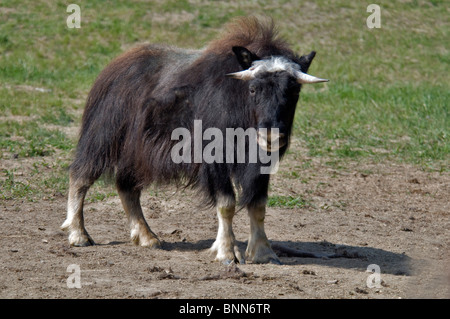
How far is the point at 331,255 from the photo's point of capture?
6645 mm

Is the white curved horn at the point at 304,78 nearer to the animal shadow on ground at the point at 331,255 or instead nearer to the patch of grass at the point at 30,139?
the animal shadow on ground at the point at 331,255

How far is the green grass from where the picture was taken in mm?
10547

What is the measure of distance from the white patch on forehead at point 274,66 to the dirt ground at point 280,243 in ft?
5.76

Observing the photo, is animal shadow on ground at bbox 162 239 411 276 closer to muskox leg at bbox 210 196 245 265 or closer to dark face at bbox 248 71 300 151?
muskox leg at bbox 210 196 245 265

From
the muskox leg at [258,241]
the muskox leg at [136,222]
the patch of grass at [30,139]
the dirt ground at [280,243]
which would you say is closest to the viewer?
the dirt ground at [280,243]

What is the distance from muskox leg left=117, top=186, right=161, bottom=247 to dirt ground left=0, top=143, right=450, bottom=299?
0.42ft

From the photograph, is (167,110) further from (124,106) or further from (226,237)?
(226,237)

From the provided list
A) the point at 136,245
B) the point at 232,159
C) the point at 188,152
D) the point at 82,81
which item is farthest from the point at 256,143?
the point at 82,81

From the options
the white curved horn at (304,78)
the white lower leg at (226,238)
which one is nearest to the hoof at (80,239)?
the white lower leg at (226,238)

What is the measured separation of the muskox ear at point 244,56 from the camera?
5992mm

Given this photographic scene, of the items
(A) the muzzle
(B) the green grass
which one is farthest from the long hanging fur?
(B) the green grass

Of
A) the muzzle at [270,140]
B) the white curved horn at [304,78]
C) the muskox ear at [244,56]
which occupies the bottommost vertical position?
the muzzle at [270,140]

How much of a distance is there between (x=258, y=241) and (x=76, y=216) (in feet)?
6.50
